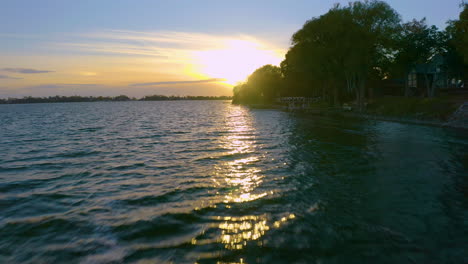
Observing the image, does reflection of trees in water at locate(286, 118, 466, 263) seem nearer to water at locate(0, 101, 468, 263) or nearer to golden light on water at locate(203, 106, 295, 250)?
water at locate(0, 101, 468, 263)

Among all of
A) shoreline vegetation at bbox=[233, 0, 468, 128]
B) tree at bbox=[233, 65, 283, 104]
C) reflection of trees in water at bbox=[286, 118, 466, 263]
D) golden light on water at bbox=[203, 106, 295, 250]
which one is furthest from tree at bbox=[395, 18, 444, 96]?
tree at bbox=[233, 65, 283, 104]

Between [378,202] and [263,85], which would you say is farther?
[263,85]

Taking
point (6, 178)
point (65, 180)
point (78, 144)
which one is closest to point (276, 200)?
point (65, 180)

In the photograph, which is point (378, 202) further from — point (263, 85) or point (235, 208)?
point (263, 85)

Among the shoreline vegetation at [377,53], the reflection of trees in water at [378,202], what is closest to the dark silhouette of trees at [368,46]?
the shoreline vegetation at [377,53]

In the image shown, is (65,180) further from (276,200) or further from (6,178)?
(276,200)

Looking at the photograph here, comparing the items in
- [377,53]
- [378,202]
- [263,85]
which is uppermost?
[377,53]

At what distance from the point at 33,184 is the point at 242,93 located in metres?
132

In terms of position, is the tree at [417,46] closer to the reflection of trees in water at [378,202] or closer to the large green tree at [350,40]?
the large green tree at [350,40]

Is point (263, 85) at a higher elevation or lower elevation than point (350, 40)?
lower

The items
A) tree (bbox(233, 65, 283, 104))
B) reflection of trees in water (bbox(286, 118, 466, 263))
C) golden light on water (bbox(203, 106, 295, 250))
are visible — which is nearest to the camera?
reflection of trees in water (bbox(286, 118, 466, 263))

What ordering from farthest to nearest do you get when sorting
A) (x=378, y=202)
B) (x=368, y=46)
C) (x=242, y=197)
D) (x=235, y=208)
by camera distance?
(x=368, y=46) < (x=242, y=197) < (x=378, y=202) < (x=235, y=208)

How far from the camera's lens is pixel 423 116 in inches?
1447

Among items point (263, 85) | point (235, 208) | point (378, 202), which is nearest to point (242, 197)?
point (235, 208)
